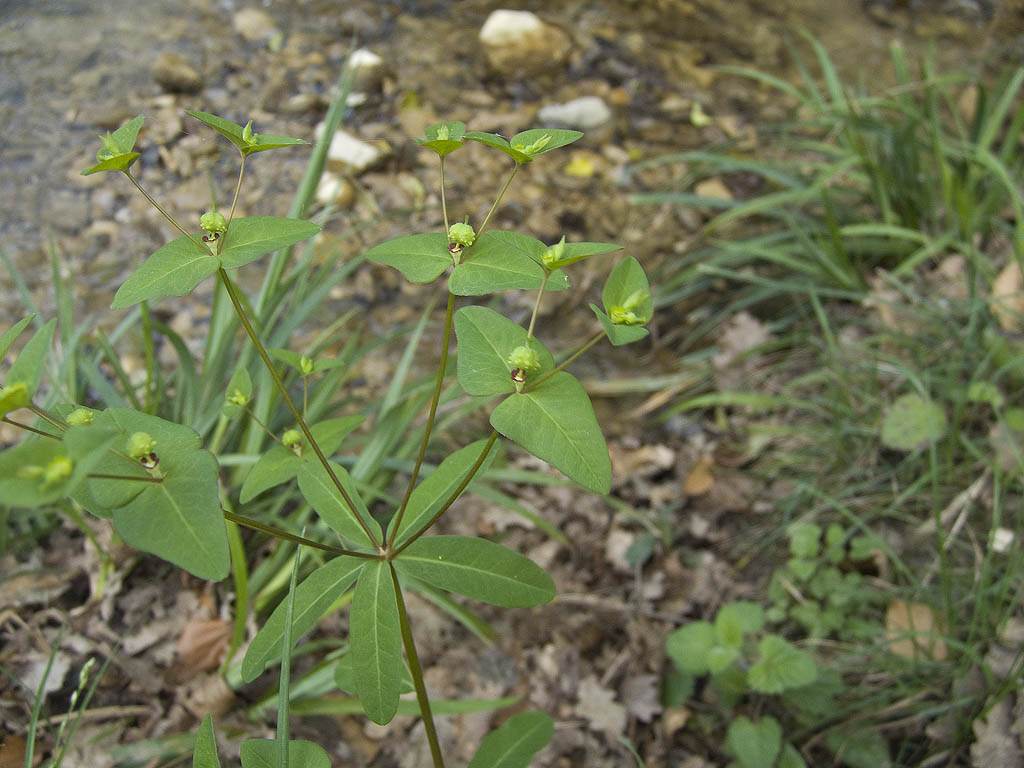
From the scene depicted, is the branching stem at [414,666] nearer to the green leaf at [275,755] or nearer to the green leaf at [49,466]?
the green leaf at [275,755]

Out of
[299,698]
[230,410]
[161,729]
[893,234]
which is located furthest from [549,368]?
[893,234]

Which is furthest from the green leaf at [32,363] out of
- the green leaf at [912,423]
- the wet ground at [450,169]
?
the green leaf at [912,423]

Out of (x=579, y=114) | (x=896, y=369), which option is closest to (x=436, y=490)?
(x=896, y=369)

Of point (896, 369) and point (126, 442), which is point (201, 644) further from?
point (896, 369)

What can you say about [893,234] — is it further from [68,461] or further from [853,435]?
[68,461]

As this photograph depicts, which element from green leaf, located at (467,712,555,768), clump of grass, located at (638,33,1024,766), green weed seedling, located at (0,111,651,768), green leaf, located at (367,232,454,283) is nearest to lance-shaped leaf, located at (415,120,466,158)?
green weed seedling, located at (0,111,651,768)
